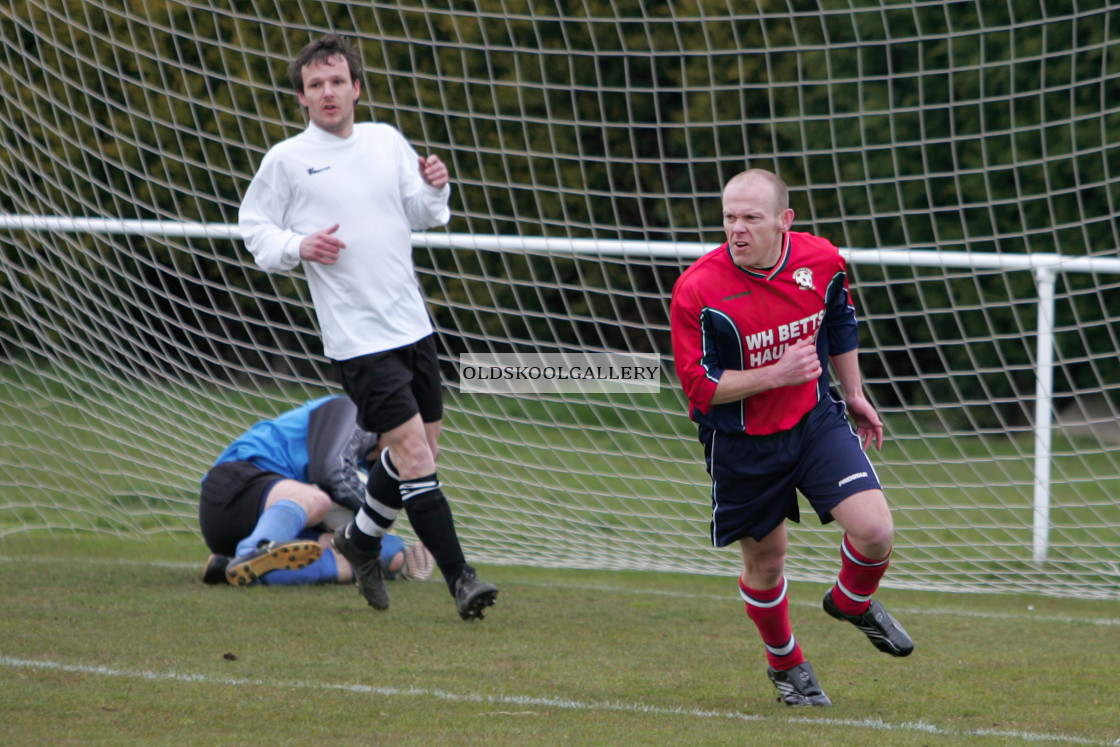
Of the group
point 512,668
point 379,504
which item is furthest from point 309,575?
point 512,668

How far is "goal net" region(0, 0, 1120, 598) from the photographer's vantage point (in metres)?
5.62

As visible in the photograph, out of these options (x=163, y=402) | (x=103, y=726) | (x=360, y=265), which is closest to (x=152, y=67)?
(x=163, y=402)

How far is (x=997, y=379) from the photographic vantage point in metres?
7.89

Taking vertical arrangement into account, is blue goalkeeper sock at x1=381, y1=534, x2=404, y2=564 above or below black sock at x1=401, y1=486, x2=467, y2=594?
below

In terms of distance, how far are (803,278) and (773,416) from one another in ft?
1.15

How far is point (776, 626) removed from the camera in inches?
134

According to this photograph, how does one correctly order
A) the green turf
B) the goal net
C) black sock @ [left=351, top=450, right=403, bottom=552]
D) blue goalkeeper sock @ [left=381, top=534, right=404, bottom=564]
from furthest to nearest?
the goal net → blue goalkeeper sock @ [left=381, top=534, right=404, bottom=564] → black sock @ [left=351, top=450, right=403, bottom=552] → the green turf

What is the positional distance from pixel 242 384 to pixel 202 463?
0.56 meters

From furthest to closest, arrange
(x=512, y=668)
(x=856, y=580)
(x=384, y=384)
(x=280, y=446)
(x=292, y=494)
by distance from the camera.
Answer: (x=280, y=446)
(x=292, y=494)
(x=384, y=384)
(x=512, y=668)
(x=856, y=580)

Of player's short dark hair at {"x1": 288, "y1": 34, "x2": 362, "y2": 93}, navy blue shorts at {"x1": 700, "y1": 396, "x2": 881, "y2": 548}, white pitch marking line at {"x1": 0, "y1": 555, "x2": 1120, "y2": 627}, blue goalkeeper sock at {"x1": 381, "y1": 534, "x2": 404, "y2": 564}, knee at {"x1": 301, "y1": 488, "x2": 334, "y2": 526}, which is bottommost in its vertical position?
white pitch marking line at {"x1": 0, "y1": 555, "x2": 1120, "y2": 627}

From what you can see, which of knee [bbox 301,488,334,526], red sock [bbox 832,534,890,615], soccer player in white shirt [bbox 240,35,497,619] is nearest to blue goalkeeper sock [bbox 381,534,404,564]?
knee [bbox 301,488,334,526]

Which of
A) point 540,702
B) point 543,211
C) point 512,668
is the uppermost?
point 543,211

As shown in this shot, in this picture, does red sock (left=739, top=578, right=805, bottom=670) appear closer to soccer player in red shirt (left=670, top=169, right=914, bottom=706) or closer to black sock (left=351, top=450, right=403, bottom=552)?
soccer player in red shirt (left=670, top=169, right=914, bottom=706)

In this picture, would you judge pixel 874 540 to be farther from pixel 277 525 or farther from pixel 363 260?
pixel 277 525
